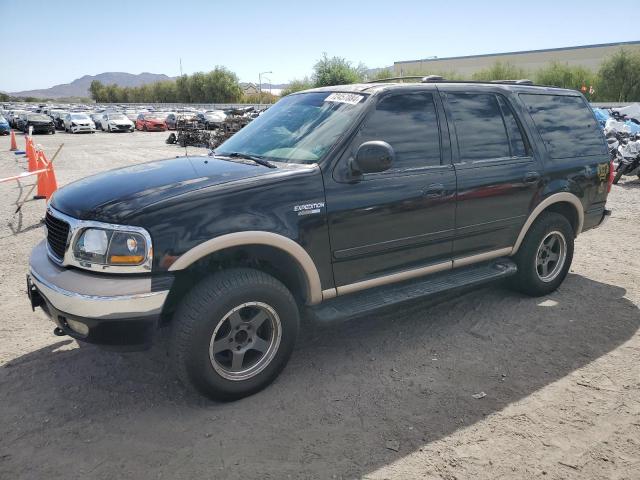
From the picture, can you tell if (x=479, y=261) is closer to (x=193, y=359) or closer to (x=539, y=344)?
(x=539, y=344)

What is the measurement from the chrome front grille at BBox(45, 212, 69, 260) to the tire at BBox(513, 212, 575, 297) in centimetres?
385

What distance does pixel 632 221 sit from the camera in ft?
26.7

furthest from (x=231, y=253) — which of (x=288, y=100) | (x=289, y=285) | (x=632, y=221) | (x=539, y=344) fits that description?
(x=632, y=221)

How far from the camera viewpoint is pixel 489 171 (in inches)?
162

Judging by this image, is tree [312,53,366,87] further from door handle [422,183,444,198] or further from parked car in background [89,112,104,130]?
door handle [422,183,444,198]

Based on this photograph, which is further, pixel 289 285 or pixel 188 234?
pixel 289 285

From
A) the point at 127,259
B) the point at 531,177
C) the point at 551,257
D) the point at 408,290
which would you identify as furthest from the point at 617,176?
the point at 127,259

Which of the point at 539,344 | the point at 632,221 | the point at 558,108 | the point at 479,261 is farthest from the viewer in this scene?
the point at 632,221

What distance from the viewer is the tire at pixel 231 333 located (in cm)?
289

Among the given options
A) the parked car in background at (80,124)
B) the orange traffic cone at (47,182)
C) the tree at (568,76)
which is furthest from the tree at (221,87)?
the orange traffic cone at (47,182)

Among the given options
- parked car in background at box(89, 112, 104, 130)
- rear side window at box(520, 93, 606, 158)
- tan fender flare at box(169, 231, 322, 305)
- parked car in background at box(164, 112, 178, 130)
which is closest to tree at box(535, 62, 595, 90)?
parked car in background at box(164, 112, 178, 130)

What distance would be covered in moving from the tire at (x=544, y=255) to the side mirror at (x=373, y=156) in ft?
6.84

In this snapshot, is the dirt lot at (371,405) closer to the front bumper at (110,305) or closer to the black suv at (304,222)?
the black suv at (304,222)

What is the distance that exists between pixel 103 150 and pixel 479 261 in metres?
21.3
